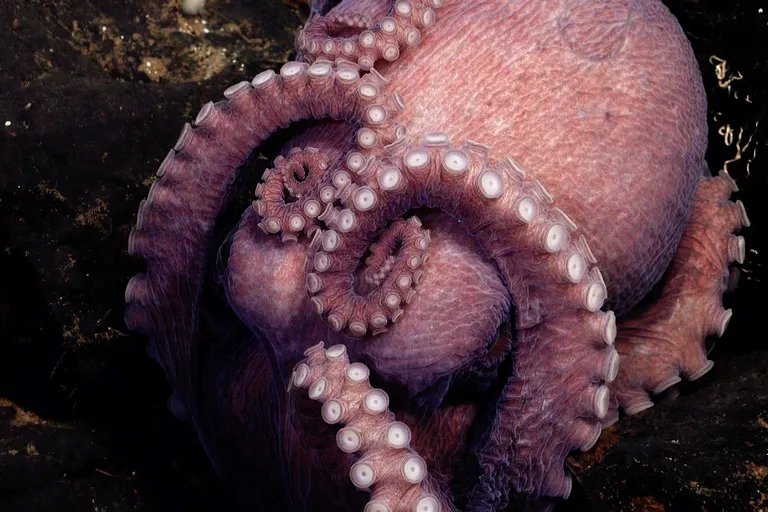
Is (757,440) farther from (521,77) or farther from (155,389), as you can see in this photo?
(155,389)

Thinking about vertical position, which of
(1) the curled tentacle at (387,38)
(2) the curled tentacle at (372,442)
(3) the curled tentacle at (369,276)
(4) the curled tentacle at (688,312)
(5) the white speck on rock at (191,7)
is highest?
(5) the white speck on rock at (191,7)

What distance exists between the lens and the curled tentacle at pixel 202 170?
2.16 metres

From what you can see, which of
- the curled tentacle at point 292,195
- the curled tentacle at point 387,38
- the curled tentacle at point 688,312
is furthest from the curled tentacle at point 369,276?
the curled tentacle at point 688,312

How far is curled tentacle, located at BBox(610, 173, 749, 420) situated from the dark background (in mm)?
131

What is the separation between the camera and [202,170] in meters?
2.45

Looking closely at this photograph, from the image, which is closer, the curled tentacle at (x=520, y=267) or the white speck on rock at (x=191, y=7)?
the curled tentacle at (x=520, y=267)

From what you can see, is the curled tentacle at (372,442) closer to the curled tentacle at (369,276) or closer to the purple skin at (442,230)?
the purple skin at (442,230)

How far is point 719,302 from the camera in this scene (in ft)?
9.27

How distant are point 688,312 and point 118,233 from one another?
2893 mm

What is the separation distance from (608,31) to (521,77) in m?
0.40

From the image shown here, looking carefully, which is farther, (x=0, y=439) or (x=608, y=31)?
(x=0, y=439)

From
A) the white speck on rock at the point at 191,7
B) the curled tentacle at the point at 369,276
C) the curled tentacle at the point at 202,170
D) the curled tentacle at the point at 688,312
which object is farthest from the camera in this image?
the white speck on rock at the point at 191,7

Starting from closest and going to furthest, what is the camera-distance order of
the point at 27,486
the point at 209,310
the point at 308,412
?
the point at 308,412
the point at 209,310
the point at 27,486

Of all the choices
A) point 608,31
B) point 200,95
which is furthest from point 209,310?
point 608,31
